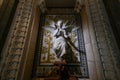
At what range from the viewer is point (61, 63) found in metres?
1.77

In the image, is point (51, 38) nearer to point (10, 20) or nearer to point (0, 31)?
point (10, 20)

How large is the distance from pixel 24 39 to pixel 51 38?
0.89m

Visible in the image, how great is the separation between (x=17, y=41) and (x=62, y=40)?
992mm

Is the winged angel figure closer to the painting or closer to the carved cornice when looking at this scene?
the painting

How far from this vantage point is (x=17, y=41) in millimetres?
1986

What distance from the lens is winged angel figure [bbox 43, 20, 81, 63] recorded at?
2.46 m

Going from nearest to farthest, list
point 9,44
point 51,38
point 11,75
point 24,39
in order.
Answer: point 11,75 < point 9,44 < point 24,39 < point 51,38

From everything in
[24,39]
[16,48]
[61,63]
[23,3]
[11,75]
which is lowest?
[11,75]

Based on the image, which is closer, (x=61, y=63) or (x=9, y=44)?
(x=61, y=63)

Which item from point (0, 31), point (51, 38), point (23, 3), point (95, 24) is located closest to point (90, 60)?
point (95, 24)

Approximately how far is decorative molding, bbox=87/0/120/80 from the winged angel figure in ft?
2.24

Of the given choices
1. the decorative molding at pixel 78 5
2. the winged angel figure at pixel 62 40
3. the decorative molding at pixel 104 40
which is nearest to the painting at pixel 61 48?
the winged angel figure at pixel 62 40

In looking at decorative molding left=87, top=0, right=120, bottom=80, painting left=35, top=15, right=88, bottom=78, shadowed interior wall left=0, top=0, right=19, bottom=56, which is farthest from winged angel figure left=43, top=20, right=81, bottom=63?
shadowed interior wall left=0, top=0, right=19, bottom=56

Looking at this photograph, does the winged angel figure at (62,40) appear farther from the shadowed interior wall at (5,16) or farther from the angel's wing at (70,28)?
the shadowed interior wall at (5,16)
